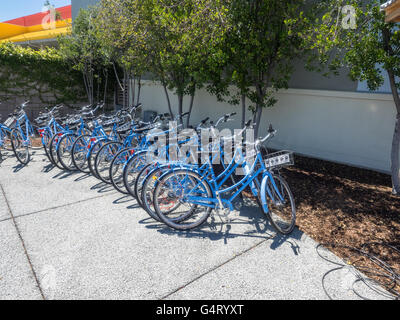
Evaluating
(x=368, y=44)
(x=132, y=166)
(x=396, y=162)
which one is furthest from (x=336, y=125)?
(x=132, y=166)

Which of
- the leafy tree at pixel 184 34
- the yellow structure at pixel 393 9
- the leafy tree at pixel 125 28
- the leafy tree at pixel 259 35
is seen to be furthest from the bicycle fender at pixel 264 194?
the leafy tree at pixel 125 28

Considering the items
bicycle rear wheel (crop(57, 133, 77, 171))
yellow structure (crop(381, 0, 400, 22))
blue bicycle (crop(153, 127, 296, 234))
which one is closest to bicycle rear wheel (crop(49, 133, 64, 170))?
bicycle rear wheel (crop(57, 133, 77, 171))

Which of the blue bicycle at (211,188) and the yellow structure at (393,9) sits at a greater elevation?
the yellow structure at (393,9)

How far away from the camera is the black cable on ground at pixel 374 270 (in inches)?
94.7

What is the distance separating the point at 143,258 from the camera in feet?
9.06

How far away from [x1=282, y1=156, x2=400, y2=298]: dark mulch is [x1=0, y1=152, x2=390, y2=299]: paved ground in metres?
0.33

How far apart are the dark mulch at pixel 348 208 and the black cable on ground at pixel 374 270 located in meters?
0.02

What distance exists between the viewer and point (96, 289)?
234 cm

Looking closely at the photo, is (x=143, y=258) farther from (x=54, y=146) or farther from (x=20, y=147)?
(x=20, y=147)

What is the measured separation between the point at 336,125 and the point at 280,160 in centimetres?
358

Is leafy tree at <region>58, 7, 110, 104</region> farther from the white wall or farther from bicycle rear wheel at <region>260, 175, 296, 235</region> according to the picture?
bicycle rear wheel at <region>260, 175, 296, 235</region>

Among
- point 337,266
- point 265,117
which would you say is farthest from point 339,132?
point 337,266

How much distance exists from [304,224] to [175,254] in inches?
67.0

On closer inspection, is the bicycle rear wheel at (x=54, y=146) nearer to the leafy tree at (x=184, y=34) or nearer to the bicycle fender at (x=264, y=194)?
the leafy tree at (x=184, y=34)
